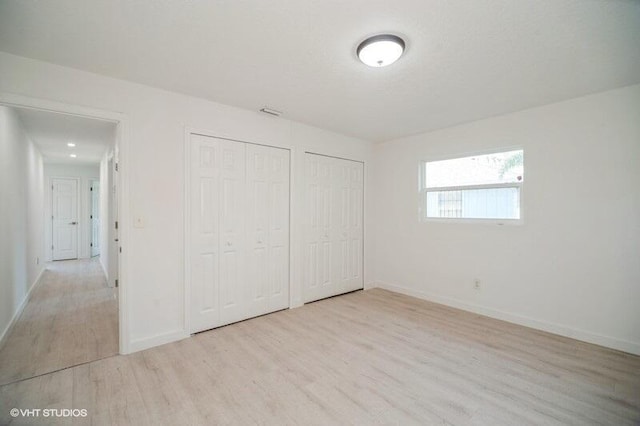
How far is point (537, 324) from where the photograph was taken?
3.12 metres

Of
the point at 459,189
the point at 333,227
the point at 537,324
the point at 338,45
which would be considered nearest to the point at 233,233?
the point at 333,227

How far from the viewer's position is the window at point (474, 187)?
340 cm

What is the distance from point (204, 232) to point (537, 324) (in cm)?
395

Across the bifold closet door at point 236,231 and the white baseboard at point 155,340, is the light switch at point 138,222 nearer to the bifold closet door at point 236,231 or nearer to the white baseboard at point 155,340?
the bifold closet door at point 236,231

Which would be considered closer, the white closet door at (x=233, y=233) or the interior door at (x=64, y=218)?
the white closet door at (x=233, y=233)

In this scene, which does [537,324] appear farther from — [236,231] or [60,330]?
[60,330]

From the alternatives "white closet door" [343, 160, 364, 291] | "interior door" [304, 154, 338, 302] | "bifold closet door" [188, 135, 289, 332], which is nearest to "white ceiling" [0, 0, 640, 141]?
"bifold closet door" [188, 135, 289, 332]

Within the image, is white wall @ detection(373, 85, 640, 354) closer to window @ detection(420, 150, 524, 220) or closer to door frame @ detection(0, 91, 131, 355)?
window @ detection(420, 150, 524, 220)

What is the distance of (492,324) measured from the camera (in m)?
3.26

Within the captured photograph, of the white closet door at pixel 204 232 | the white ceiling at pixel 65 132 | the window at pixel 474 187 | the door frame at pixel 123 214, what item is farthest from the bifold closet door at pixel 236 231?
the window at pixel 474 187

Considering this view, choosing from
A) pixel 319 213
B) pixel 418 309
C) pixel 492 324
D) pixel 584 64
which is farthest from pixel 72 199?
pixel 584 64

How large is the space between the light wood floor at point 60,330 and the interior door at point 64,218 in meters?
2.76

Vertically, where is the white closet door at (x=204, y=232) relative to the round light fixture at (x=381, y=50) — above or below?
below

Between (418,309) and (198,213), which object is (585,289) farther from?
(198,213)
